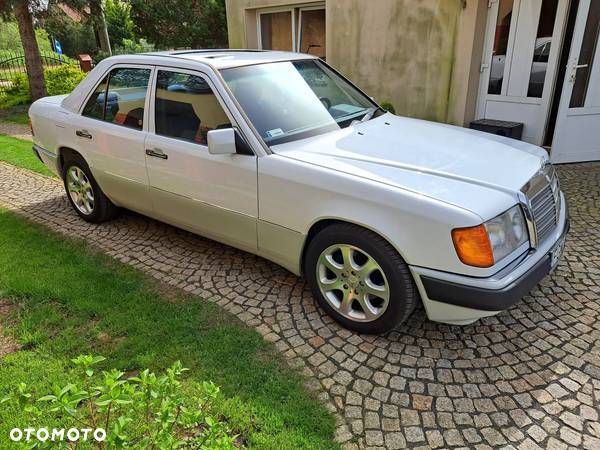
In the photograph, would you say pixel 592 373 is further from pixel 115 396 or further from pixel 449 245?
pixel 115 396

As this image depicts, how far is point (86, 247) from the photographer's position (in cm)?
452

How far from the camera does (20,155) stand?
8.20m

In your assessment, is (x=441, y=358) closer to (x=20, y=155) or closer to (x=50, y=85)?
(x=20, y=155)

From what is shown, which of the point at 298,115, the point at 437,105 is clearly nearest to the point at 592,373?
the point at 298,115

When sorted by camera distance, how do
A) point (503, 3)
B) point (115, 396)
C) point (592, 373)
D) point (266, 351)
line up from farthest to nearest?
point (503, 3) → point (266, 351) → point (592, 373) → point (115, 396)

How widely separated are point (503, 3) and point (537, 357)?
5.88m

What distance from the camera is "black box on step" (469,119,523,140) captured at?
6.58 metres

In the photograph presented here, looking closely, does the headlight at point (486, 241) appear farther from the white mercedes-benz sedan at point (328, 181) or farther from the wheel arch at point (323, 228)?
the wheel arch at point (323, 228)

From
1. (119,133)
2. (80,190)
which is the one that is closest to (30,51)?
(80,190)

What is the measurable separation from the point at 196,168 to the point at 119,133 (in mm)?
1099

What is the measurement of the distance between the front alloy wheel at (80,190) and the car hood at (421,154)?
2.70m

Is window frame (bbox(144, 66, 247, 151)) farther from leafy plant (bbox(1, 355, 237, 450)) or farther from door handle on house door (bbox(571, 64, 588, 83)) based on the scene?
door handle on house door (bbox(571, 64, 588, 83))

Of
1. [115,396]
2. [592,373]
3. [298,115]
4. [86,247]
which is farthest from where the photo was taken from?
[86,247]

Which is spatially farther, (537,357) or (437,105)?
(437,105)
